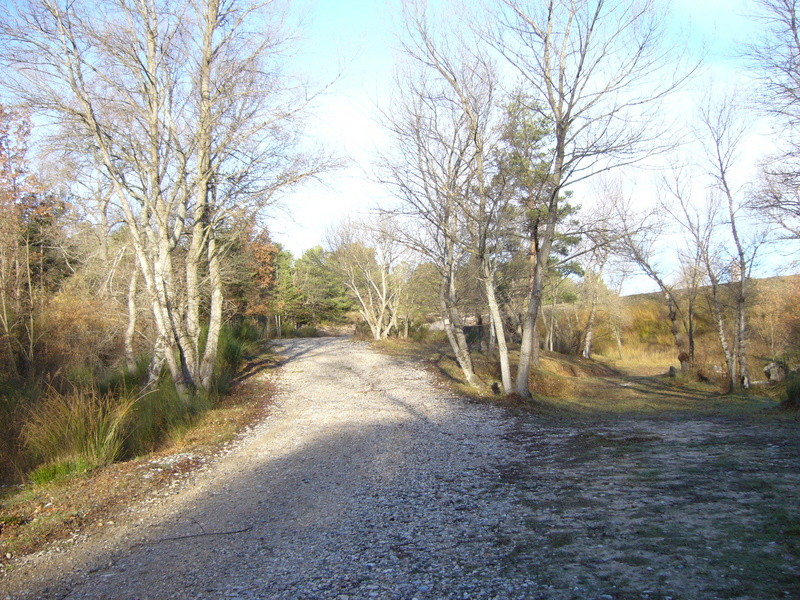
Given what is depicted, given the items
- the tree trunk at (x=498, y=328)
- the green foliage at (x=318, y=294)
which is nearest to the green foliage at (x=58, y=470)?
the tree trunk at (x=498, y=328)

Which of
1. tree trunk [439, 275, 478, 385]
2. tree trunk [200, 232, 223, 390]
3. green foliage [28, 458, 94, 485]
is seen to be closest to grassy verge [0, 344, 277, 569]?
green foliage [28, 458, 94, 485]

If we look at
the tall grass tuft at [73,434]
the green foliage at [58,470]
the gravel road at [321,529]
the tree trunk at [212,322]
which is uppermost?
the tree trunk at [212,322]

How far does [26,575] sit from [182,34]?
9.91 meters

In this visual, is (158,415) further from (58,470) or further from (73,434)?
(58,470)

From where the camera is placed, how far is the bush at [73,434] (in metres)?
6.65

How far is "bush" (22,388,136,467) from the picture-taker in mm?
6648

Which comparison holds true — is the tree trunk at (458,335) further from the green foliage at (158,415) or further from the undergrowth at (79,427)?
the undergrowth at (79,427)

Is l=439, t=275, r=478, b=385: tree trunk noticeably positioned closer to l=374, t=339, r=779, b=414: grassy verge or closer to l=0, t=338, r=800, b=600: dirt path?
l=374, t=339, r=779, b=414: grassy verge

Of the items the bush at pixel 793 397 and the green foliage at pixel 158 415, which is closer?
the green foliage at pixel 158 415

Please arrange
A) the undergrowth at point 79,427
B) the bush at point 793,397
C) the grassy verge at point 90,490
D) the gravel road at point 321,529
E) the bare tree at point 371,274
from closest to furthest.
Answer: the gravel road at point 321,529 → the grassy verge at point 90,490 → the undergrowth at point 79,427 → the bush at point 793,397 → the bare tree at point 371,274

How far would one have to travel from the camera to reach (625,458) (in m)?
6.40

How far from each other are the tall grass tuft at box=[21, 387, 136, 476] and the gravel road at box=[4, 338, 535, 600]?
4.51ft

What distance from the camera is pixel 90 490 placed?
18.7 feet

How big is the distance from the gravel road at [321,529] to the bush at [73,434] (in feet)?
4.46
